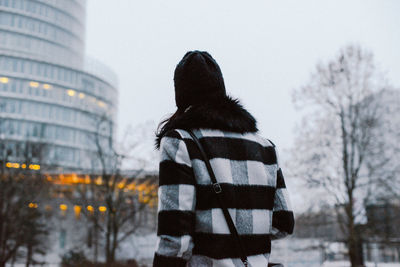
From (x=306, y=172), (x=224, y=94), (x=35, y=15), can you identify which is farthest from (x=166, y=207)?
(x=35, y=15)

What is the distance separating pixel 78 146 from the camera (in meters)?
72.6

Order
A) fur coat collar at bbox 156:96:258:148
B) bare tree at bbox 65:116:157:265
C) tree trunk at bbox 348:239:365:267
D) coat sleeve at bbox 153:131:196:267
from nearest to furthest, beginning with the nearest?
coat sleeve at bbox 153:131:196:267
fur coat collar at bbox 156:96:258:148
bare tree at bbox 65:116:157:265
tree trunk at bbox 348:239:365:267

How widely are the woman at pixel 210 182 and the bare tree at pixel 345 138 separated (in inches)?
675

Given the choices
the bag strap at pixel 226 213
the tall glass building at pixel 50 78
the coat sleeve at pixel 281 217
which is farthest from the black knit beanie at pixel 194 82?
the tall glass building at pixel 50 78

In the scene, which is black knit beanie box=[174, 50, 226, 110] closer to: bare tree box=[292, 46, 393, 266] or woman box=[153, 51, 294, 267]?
woman box=[153, 51, 294, 267]

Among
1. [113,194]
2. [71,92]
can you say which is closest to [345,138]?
[113,194]

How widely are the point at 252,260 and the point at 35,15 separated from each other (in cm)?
8397

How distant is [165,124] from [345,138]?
59.8 ft

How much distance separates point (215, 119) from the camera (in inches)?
70.6

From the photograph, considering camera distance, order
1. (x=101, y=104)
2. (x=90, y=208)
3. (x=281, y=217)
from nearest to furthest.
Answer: (x=281, y=217)
(x=90, y=208)
(x=101, y=104)

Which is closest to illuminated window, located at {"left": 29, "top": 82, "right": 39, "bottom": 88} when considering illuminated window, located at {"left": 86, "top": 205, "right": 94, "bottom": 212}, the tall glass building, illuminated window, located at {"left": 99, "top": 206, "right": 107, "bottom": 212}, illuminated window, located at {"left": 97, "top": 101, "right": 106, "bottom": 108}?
the tall glass building

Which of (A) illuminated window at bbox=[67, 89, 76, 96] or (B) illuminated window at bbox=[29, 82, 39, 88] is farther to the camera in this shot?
(A) illuminated window at bbox=[67, 89, 76, 96]

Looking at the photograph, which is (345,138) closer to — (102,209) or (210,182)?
(102,209)

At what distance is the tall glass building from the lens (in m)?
68.7
